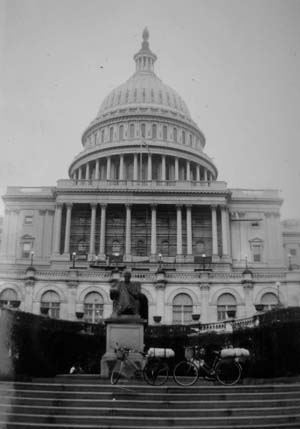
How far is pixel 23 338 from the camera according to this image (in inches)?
1018

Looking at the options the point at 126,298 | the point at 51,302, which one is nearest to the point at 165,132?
the point at 51,302

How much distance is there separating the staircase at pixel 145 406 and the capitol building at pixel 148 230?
2917 centimetres

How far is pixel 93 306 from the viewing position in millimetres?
56344

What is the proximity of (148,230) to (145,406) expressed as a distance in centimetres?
6769

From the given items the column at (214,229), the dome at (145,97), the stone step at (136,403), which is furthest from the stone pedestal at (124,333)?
the dome at (145,97)

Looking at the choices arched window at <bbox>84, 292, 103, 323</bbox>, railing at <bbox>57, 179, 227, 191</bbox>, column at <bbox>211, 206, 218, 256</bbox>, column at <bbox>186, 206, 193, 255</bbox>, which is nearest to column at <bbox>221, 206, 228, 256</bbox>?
column at <bbox>211, 206, 218, 256</bbox>

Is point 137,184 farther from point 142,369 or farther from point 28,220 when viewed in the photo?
point 142,369

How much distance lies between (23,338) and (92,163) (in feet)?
269

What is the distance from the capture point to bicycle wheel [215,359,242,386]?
848 inches

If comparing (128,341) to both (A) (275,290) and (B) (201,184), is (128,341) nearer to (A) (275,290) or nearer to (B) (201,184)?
(A) (275,290)

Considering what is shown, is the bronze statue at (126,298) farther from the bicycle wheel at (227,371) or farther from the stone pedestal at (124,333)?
the bicycle wheel at (227,371)

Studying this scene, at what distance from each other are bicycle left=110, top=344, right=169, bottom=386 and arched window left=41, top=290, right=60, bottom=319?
33227 millimetres

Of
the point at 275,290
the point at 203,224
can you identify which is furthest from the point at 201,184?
the point at 275,290

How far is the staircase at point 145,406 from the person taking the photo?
15398 mm
